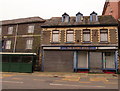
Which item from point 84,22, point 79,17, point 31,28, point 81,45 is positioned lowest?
point 81,45

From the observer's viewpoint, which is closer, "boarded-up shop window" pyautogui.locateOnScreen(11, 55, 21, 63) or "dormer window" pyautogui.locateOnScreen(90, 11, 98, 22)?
"boarded-up shop window" pyautogui.locateOnScreen(11, 55, 21, 63)

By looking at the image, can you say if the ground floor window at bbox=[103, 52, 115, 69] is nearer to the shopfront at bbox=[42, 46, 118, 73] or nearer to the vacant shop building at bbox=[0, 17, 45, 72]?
the shopfront at bbox=[42, 46, 118, 73]

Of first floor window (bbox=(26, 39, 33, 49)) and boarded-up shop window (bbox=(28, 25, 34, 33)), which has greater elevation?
boarded-up shop window (bbox=(28, 25, 34, 33))

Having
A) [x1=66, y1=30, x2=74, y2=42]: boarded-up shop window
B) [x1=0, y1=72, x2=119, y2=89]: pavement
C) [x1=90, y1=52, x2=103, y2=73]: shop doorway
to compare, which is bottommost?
[x1=0, y1=72, x2=119, y2=89]: pavement

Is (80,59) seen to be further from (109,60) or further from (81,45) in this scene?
(109,60)

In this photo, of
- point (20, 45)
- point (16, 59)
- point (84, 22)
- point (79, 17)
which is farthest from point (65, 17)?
point (16, 59)

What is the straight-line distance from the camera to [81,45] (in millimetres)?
20016

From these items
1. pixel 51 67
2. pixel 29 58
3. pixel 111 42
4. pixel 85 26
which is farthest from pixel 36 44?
pixel 111 42

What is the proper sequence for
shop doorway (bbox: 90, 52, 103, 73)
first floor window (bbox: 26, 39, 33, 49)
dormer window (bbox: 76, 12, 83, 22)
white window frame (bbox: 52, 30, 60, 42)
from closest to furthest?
shop doorway (bbox: 90, 52, 103, 73) → white window frame (bbox: 52, 30, 60, 42) → dormer window (bbox: 76, 12, 83, 22) → first floor window (bbox: 26, 39, 33, 49)

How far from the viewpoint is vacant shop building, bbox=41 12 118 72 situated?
19.5 metres

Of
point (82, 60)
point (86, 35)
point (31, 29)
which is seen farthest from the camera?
point (31, 29)

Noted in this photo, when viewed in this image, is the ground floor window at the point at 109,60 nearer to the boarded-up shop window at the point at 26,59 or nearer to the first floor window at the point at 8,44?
the boarded-up shop window at the point at 26,59

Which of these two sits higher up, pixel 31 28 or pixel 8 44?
pixel 31 28

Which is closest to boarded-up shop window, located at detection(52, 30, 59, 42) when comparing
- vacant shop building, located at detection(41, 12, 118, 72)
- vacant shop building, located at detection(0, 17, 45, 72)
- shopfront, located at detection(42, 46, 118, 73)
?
vacant shop building, located at detection(41, 12, 118, 72)
